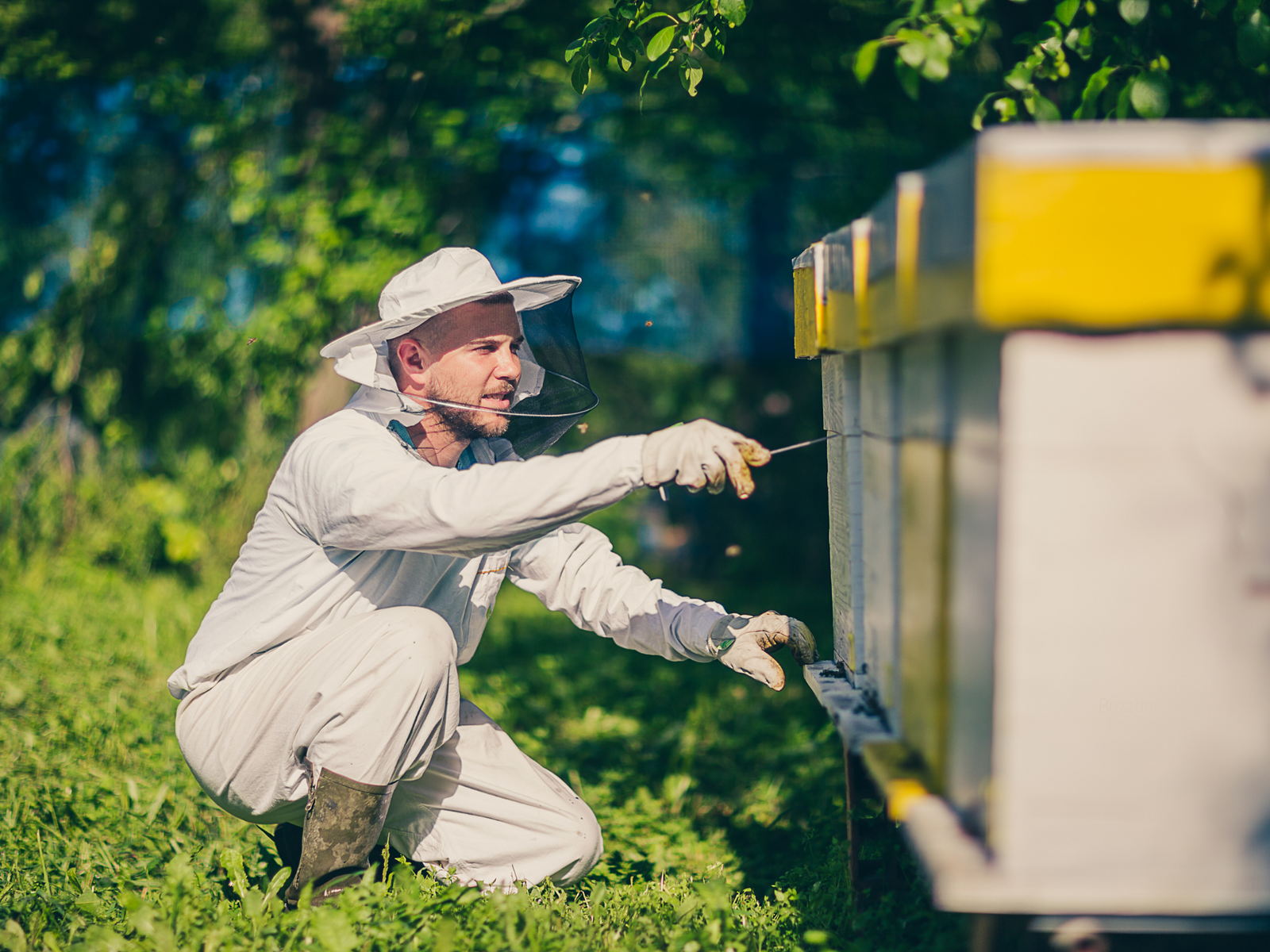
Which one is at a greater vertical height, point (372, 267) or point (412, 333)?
point (372, 267)

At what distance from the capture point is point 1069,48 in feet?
7.82

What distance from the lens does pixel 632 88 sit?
5.05m

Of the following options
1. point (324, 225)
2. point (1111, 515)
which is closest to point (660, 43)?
point (1111, 515)

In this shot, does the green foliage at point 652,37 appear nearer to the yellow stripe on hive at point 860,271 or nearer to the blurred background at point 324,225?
the yellow stripe on hive at point 860,271

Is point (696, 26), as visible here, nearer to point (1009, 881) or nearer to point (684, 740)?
point (1009, 881)

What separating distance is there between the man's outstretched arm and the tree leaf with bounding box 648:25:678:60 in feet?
3.59

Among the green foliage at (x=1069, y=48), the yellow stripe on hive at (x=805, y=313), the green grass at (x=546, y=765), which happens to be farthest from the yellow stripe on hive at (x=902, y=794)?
the green foliage at (x=1069, y=48)

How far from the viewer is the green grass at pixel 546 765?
196 cm

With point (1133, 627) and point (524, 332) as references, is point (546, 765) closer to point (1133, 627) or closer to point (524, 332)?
point (524, 332)

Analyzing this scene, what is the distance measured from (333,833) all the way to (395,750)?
20 centimetres

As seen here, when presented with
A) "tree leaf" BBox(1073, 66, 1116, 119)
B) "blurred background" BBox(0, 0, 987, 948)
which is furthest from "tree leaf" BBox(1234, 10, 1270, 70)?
"blurred background" BBox(0, 0, 987, 948)

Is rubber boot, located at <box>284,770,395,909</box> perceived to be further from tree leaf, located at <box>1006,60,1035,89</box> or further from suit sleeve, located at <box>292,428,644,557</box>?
tree leaf, located at <box>1006,60,1035,89</box>

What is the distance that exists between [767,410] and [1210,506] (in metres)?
5.31

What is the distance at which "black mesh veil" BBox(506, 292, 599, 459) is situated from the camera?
2484 millimetres
